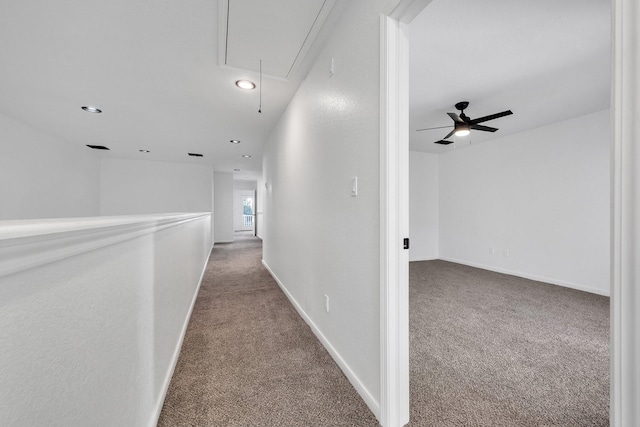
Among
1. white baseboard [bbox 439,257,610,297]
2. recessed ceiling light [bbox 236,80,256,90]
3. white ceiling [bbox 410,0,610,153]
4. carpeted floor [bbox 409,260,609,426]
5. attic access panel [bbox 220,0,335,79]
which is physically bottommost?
carpeted floor [bbox 409,260,609,426]

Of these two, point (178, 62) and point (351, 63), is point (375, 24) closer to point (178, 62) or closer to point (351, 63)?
point (351, 63)

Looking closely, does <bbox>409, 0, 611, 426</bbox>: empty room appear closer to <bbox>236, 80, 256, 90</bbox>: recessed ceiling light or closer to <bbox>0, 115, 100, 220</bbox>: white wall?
<bbox>236, 80, 256, 90</bbox>: recessed ceiling light

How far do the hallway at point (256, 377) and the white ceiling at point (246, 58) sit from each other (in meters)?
2.28

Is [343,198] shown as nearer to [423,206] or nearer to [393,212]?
[393,212]

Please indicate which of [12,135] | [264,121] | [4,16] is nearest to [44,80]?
[4,16]

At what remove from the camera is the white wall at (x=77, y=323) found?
1.32 feet

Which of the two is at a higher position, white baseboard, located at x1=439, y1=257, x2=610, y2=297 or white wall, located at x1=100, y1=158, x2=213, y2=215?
white wall, located at x1=100, y1=158, x2=213, y2=215

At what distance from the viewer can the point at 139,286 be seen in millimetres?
1021

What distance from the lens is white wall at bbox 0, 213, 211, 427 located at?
404 mm

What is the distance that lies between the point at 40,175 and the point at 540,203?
314 inches

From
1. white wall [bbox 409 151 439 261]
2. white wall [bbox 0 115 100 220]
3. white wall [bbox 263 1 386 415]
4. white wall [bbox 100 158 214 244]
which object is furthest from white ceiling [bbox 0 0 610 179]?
white wall [bbox 100 158 214 244]

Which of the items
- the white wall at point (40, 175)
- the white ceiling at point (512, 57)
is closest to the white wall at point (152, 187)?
the white wall at point (40, 175)

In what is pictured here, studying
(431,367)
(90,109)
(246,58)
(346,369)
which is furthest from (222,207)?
(431,367)

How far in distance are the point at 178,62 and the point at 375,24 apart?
1.77m
